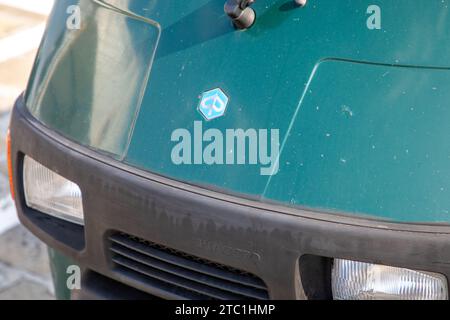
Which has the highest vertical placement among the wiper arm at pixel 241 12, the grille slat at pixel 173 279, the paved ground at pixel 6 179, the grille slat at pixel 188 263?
the wiper arm at pixel 241 12

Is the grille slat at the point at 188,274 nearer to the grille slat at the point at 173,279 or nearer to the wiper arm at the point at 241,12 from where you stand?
the grille slat at the point at 173,279

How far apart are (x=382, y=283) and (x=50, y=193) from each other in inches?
42.0

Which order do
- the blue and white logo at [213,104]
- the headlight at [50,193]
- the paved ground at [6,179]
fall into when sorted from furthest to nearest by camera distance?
the paved ground at [6,179], the headlight at [50,193], the blue and white logo at [213,104]

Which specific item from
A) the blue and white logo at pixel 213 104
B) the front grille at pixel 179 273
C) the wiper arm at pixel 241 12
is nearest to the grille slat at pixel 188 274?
the front grille at pixel 179 273

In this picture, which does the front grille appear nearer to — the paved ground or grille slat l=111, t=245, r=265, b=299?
grille slat l=111, t=245, r=265, b=299

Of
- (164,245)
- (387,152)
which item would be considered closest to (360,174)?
(387,152)

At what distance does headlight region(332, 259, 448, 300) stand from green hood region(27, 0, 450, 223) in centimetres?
16

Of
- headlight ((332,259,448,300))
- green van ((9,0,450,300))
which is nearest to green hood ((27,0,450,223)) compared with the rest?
green van ((9,0,450,300))

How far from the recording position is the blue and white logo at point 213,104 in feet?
6.59

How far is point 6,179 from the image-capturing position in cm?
467

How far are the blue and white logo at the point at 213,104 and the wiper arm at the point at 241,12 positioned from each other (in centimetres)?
21

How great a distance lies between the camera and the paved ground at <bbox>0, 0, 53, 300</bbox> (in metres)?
3.71

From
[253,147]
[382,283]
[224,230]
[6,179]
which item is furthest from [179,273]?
[6,179]
